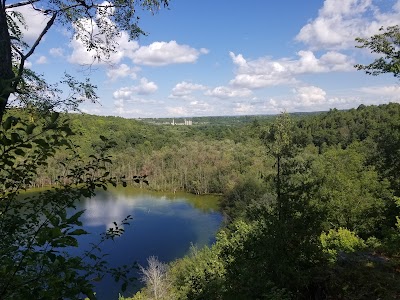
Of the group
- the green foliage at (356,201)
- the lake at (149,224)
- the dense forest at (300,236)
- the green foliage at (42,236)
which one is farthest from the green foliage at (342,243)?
the lake at (149,224)

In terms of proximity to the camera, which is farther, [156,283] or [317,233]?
[156,283]

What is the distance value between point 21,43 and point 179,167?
56.9 meters

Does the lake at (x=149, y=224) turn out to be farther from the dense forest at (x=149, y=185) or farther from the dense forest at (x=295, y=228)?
the dense forest at (x=149, y=185)

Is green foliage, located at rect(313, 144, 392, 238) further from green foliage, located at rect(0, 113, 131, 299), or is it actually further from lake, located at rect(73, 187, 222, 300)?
green foliage, located at rect(0, 113, 131, 299)

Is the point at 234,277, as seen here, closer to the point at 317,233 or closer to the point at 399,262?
the point at 317,233

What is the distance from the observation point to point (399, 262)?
6.63 m

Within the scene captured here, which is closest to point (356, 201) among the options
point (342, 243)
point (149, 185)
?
point (342, 243)

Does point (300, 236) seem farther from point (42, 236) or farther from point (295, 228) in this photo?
point (42, 236)

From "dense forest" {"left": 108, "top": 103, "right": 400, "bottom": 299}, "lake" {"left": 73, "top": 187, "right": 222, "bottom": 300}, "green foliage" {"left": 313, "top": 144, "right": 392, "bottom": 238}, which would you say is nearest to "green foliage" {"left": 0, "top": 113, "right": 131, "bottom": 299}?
"dense forest" {"left": 108, "top": 103, "right": 400, "bottom": 299}

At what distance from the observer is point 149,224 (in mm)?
34281

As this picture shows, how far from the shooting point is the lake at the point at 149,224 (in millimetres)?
25094

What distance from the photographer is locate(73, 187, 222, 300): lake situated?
2509cm

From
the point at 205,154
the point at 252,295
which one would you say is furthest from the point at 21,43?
the point at 205,154

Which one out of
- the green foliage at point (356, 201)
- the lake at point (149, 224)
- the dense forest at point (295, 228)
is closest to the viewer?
the dense forest at point (295, 228)
